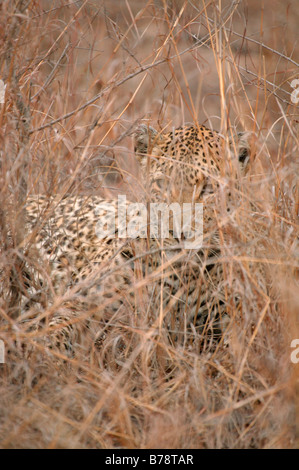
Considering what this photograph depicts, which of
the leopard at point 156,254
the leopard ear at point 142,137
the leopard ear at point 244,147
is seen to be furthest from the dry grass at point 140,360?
the leopard ear at point 142,137

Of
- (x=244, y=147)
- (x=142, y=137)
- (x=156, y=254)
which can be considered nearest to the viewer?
(x=156, y=254)


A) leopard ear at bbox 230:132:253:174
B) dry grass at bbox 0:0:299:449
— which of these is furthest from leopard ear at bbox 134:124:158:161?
dry grass at bbox 0:0:299:449

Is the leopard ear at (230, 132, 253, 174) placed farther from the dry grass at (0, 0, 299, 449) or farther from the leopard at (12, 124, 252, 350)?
the dry grass at (0, 0, 299, 449)

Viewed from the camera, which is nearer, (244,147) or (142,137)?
(244,147)

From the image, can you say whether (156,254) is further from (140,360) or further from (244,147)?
(244,147)

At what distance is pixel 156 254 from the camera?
11.2 ft

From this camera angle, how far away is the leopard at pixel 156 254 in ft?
9.50

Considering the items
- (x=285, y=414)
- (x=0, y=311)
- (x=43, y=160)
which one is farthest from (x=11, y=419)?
(x=43, y=160)

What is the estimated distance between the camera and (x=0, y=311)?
2660 mm

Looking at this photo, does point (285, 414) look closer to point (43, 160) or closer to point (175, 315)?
point (175, 315)

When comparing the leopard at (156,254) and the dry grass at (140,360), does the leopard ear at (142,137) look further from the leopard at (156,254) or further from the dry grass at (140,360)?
the dry grass at (140,360)

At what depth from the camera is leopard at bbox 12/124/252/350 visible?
2895 millimetres

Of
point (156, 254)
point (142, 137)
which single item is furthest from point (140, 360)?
point (142, 137)

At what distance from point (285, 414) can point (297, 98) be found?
6.22ft
